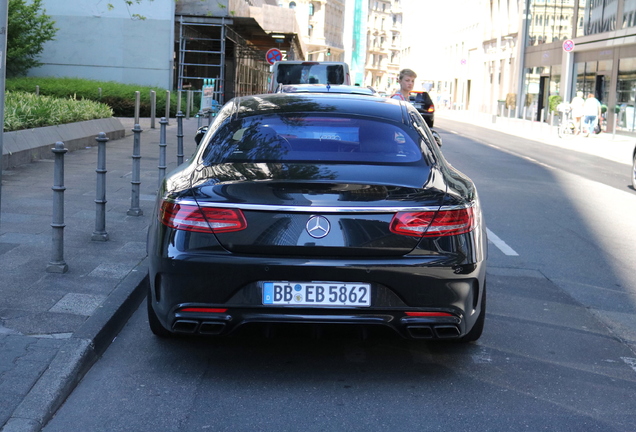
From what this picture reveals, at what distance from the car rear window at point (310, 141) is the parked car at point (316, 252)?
310mm

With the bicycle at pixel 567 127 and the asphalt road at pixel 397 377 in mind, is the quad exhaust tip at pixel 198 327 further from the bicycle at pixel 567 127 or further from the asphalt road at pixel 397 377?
the bicycle at pixel 567 127

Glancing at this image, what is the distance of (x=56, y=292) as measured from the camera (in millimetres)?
5605

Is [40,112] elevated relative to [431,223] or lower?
elevated

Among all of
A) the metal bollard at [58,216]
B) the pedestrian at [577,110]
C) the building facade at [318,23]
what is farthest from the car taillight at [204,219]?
the building facade at [318,23]

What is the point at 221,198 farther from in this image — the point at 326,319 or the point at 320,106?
the point at 320,106

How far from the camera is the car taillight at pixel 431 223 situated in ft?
13.8

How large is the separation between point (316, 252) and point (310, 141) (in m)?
1.02

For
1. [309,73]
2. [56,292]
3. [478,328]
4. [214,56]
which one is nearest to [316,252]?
[478,328]

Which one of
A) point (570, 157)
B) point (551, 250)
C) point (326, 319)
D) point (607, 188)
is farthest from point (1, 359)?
point (570, 157)

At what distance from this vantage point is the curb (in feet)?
12.2

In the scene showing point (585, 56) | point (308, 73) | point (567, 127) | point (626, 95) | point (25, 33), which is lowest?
point (567, 127)

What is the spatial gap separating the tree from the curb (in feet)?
75.7

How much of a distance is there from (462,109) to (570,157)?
191 feet

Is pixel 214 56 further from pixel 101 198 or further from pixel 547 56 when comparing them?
pixel 101 198
